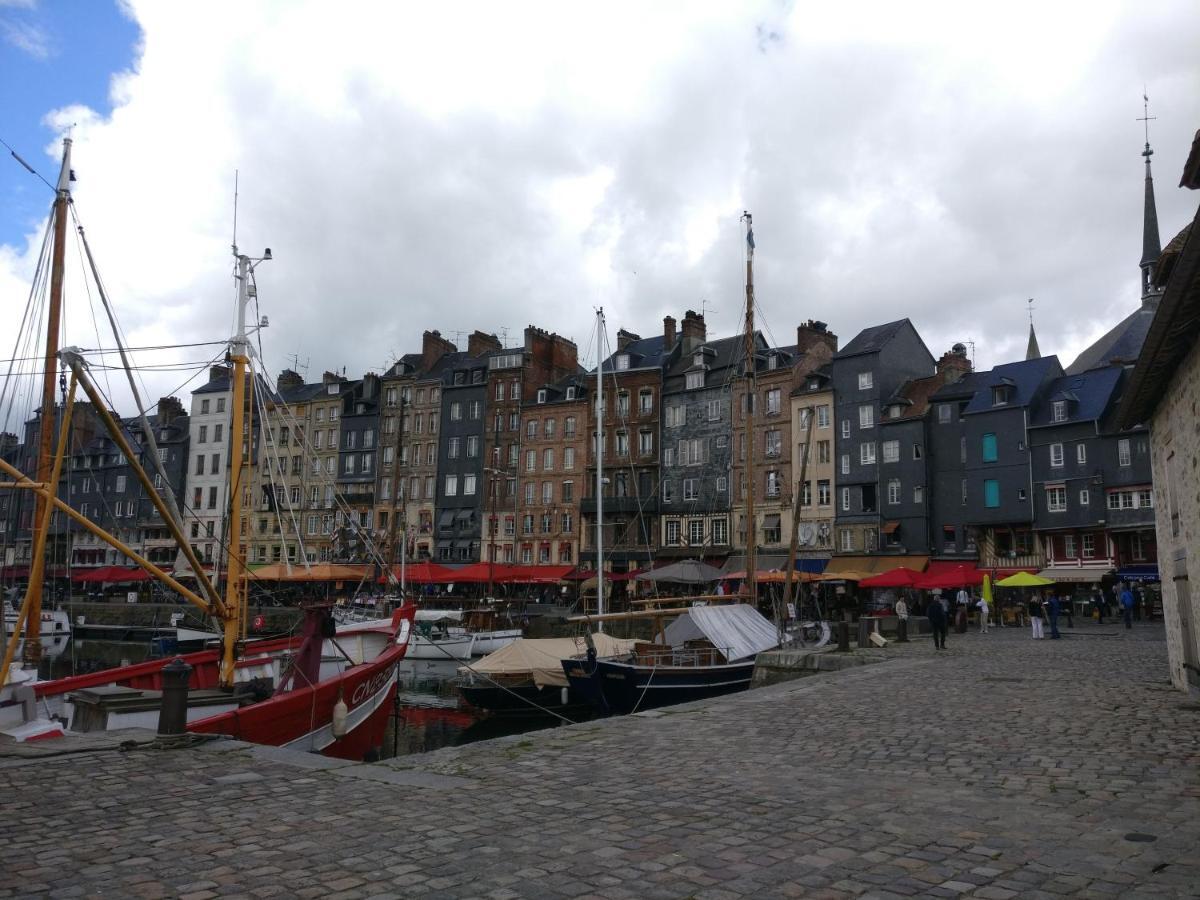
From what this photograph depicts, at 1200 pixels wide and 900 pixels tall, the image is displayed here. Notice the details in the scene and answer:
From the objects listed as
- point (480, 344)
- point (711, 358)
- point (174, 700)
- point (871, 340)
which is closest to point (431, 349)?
point (480, 344)

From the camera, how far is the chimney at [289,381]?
268ft

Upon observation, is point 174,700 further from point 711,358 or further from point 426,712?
point 711,358

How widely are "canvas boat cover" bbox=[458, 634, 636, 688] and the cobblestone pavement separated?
14531 millimetres

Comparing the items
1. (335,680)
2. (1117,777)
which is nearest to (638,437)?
(335,680)

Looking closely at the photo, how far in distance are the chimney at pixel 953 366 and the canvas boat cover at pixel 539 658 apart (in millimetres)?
35695

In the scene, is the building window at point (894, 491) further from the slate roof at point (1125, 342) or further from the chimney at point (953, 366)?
the slate roof at point (1125, 342)

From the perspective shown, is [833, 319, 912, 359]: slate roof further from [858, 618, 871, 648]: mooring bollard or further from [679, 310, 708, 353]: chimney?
[858, 618, 871, 648]: mooring bollard

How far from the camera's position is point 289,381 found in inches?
3223

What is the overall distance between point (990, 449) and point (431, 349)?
4441cm

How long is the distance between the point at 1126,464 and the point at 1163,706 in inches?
1483

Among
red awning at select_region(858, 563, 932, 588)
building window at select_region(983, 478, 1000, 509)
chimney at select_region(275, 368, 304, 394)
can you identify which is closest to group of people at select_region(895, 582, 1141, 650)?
red awning at select_region(858, 563, 932, 588)

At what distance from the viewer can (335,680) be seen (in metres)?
17.0

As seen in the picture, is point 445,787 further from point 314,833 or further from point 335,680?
point 335,680

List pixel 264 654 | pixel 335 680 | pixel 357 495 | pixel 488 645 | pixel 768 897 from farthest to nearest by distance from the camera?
1. pixel 357 495
2. pixel 488 645
3. pixel 264 654
4. pixel 335 680
5. pixel 768 897
